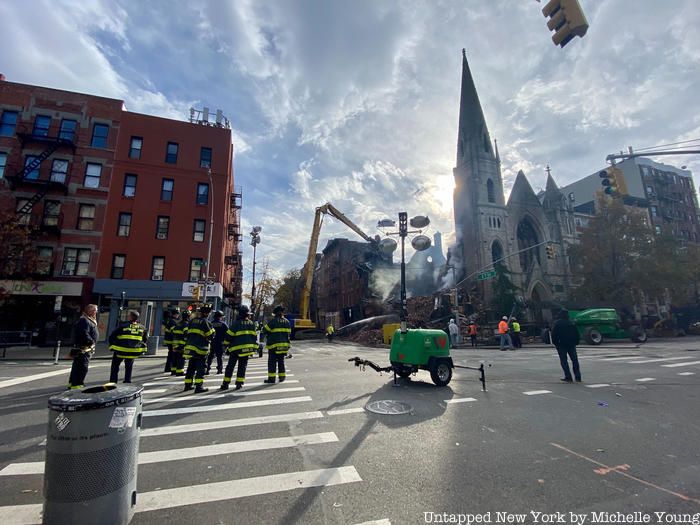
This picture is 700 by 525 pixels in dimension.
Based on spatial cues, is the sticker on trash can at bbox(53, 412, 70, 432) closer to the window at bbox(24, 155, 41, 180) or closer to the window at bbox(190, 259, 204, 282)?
the window at bbox(190, 259, 204, 282)

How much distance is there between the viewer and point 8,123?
2491 centimetres

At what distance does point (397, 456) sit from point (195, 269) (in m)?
26.0

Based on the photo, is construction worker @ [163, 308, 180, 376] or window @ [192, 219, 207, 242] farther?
window @ [192, 219, 207, 242]

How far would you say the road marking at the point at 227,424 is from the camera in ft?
16.3

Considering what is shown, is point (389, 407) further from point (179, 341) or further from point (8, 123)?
point (8, 123)

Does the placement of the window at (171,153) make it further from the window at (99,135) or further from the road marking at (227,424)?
the road marking at (227,424)

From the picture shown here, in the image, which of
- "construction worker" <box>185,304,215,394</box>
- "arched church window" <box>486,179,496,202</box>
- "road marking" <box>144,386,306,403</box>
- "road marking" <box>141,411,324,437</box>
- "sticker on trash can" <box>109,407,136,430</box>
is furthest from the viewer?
"arched church window" <box>486,179,496,202</box>

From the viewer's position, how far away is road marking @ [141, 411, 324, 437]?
497 cm

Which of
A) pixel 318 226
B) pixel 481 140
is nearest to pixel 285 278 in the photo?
pixel 318 226

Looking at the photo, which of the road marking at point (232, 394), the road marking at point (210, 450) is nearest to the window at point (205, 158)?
the road marking at point (232, 394)

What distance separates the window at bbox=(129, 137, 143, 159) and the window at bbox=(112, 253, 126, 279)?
826 centimetres

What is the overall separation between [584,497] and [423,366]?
5152 mm

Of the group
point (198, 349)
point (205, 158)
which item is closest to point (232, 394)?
point (198, 349)

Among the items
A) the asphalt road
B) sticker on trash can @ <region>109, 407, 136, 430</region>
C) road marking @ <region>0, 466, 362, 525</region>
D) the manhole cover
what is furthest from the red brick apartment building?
sticker on trash can @ <region>109, 407, 136, 430</region>
